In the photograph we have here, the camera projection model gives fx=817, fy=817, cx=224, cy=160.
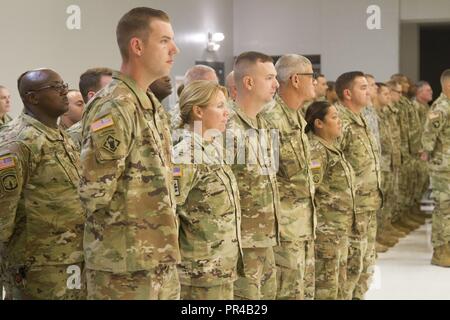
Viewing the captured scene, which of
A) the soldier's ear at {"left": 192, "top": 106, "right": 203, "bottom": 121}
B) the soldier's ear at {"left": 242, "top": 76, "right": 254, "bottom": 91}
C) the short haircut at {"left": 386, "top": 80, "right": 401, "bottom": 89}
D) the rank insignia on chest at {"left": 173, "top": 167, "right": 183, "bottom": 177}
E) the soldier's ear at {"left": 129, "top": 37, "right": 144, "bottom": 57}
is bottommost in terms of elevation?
the rank insignia on chest at {"left": 173, "top": 167, "right": 183, "bottom": 177}

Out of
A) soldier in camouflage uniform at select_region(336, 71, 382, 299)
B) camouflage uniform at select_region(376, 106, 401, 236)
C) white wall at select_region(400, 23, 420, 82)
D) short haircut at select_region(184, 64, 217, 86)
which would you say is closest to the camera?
short haircut at select_region(184, 64, 217, 86)

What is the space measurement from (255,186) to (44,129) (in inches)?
39.2

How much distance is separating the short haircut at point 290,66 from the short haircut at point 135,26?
5.57ft

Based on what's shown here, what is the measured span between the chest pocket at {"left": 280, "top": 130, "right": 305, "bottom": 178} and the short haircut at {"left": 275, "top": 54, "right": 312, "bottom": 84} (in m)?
0.39

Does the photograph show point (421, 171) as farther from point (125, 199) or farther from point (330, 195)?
point (125, 199)

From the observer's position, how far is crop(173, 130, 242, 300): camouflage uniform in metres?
Answer: 3.31

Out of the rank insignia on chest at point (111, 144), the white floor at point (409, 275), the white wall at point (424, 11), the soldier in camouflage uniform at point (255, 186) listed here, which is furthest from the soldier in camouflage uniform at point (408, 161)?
the rank insignia on chest at point (111, 144)

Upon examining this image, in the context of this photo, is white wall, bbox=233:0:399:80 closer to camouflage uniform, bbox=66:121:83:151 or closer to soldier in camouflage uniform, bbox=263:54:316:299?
soldier in camouflage uniform, bbox=263:54:316:299

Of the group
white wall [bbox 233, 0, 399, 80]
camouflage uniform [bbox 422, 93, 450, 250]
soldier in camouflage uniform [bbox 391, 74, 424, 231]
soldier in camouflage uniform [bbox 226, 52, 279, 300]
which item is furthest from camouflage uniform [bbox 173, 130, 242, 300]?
white wall [bbox 233, 0, 399, 80]

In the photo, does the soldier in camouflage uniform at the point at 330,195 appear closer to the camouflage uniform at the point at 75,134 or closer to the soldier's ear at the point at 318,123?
the soldier's ear at the point at 318,123

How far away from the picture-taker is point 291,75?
4.38m

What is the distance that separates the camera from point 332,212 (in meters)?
4.77

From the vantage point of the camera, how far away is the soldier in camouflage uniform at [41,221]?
3.41m

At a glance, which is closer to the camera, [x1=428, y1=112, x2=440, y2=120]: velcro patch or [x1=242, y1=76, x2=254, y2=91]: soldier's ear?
[x1=242, y1=76, x2=254, y2=91]: soldier's ear
